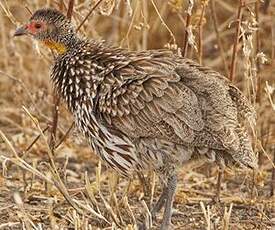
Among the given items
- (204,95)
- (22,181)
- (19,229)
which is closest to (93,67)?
(204,95)

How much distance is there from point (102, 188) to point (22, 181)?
1.85 feet

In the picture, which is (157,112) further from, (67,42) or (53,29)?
(53,29)

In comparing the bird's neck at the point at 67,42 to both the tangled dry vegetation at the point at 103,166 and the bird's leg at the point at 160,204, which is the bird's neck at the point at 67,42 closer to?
the tangled dry vegetation at the point at 103,166

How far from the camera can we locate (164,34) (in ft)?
31.9

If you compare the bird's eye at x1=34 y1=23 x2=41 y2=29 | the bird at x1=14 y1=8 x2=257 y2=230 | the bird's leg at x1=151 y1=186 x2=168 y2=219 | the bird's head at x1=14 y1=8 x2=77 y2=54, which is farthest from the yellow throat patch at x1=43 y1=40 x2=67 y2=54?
the bird's leg at x1=151 y1=186 x2=168 y2=219

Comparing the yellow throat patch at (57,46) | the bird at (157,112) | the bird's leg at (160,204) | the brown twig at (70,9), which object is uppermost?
the brown twig at (70,9)

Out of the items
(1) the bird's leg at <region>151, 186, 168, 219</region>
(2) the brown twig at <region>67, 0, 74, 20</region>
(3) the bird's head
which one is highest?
(2) the brown twig at <region>67, 0, 74, 20</region>

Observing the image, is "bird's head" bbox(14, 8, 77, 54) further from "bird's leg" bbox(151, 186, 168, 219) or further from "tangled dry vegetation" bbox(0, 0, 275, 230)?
"bird's leg" bbox(151, 186, 168, 219)

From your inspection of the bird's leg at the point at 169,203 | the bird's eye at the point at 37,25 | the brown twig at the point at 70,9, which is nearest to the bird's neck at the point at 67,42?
the bird's eye at the point at 37,25

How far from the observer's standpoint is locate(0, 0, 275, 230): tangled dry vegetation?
17.0ft

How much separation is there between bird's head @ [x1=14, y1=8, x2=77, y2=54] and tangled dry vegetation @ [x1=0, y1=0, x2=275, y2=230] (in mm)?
258

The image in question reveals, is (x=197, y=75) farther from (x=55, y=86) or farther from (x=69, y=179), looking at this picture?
(x=69, y=179)

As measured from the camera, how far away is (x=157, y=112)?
4949 mm

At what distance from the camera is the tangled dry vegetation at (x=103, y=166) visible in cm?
517
